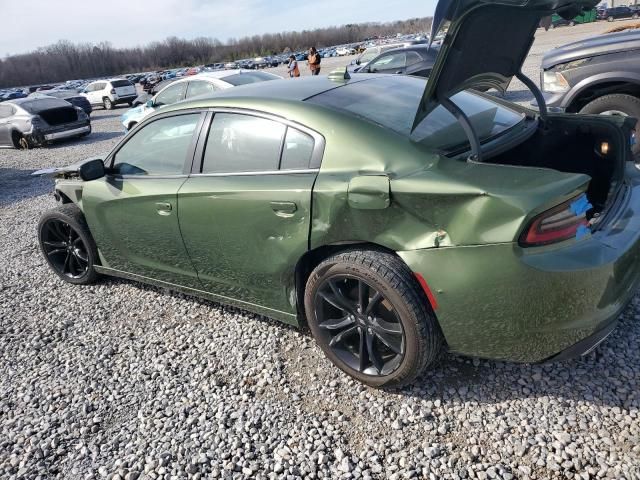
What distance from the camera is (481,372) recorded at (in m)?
2.62

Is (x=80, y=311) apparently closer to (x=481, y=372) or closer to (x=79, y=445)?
(x=79, y=445)

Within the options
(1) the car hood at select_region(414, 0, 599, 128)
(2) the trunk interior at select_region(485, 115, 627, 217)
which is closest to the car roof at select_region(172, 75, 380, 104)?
(1) the car hood at select_region(414, 0, 599, 128)

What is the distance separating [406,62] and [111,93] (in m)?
17.3

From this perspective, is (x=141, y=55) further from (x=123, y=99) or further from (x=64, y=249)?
(x=64, y=249)

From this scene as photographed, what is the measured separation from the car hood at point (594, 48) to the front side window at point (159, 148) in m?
4.40

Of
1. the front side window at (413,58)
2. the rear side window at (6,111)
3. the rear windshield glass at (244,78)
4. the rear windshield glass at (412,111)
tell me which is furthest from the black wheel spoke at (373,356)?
the rear side window at (6,111)

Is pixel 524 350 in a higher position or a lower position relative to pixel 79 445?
higher

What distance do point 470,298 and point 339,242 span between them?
0.69 meters

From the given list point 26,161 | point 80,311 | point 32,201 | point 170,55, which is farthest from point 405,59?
point 170,55

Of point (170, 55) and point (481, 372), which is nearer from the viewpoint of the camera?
point (481, 372)

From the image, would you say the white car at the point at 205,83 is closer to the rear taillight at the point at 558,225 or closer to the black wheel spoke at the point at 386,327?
the black wheel spoke at the point at 386,327

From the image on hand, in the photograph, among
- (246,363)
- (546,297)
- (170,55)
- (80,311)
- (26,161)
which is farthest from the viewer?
(170,55)

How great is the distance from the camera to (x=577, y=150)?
308 centimetres

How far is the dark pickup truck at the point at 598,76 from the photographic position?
504cm
